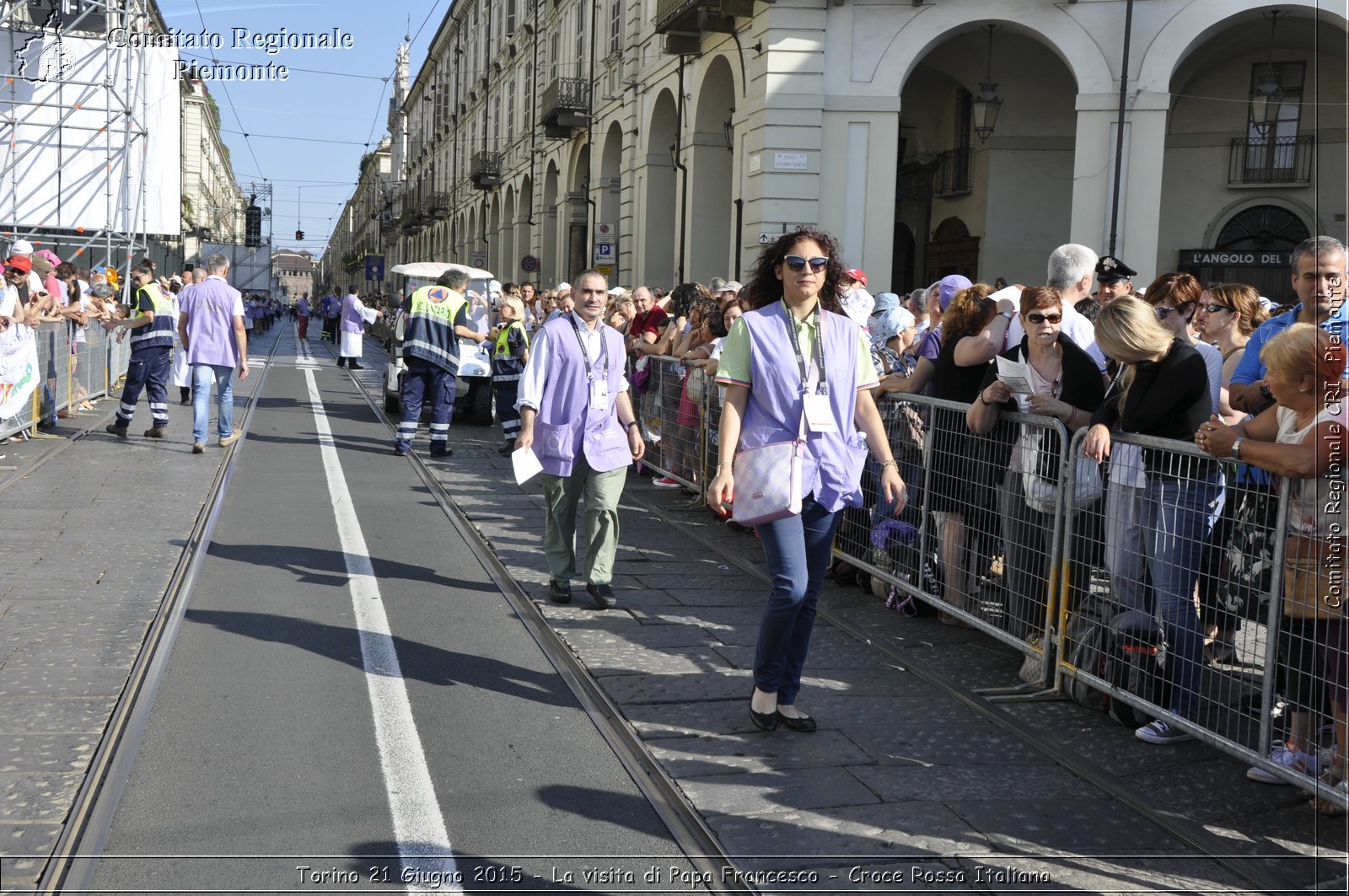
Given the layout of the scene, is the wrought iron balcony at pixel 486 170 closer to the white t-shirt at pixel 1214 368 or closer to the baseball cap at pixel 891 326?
the baseball cap at pixel 891 326

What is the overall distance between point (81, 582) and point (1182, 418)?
564 cm

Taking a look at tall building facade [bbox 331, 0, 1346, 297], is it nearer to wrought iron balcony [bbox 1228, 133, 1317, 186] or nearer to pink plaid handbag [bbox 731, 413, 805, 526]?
wrought iron balcony [bbox 1228, 133, 1317, 186]

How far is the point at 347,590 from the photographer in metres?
7.21

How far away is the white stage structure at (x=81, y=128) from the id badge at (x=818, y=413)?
23060 mm

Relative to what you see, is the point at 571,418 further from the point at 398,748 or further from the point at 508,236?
the point at 508,236

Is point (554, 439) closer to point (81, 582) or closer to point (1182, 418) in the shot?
point (81, 582)

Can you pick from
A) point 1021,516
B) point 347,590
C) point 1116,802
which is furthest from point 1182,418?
point 347,590

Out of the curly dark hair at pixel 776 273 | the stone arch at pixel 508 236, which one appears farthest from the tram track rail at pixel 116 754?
the stone arch at pixel 508 236

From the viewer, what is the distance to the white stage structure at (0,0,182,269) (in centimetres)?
2506

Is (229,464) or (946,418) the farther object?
(229,464)

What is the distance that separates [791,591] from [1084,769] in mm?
1236

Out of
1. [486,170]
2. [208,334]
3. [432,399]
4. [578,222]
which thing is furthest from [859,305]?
[486,170]

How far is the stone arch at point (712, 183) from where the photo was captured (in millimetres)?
24094

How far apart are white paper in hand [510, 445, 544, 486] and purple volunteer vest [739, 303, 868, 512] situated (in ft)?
6.75
